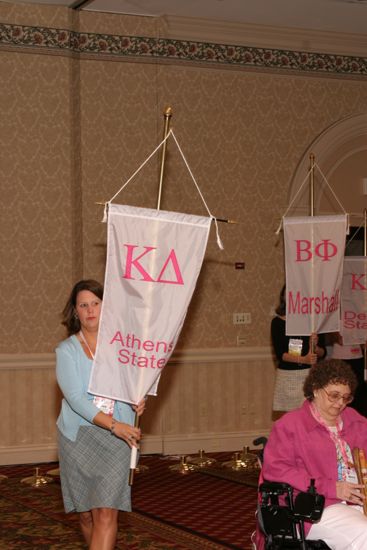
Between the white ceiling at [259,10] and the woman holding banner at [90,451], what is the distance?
5252 millimetres

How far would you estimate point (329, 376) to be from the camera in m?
4.82

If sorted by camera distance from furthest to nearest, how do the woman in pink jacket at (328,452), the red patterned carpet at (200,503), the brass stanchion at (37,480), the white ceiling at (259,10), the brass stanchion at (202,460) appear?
the white ceiling at (259,10), the brass stanchion at (202,460), the brass stanchion at (37,480), the red patterned carpet at (200,503), the woman in pink jacket at (328,452)


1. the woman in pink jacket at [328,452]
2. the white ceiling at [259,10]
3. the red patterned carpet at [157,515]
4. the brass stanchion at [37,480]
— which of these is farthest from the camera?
the white ceiling at [259,10]

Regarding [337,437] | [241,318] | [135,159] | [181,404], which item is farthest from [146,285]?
[241,318]

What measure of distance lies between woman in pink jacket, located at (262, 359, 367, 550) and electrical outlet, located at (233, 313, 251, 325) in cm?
518

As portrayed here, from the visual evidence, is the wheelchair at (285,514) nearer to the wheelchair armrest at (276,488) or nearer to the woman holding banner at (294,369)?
the wheelchair armrest at (276,488)

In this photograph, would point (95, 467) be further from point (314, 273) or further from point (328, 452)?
point (314, 273)

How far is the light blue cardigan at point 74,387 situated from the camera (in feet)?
15.9

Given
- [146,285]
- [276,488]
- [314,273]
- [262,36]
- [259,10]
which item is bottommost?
[276,488]

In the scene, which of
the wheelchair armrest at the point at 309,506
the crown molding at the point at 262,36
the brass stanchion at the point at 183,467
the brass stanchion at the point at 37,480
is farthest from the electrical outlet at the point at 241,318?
the wheelchair armrest at the point at 309,506

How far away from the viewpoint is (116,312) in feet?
17.0

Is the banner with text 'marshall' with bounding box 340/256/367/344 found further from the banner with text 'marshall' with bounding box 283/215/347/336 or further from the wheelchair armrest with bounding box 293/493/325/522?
the wheelchair armrest with bounding box 293/493/325/522

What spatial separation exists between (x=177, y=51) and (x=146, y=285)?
202 inches

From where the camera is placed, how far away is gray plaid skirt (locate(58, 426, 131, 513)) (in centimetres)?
480
